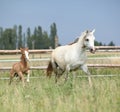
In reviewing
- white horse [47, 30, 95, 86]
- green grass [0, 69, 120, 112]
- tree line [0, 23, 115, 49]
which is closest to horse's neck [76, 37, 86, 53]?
white horse [47, 30, 95, 86]

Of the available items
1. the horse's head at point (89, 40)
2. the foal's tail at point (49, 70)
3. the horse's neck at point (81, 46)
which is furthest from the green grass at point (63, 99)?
the foal's tail at point (49, 70)

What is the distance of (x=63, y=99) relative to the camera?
747 cm

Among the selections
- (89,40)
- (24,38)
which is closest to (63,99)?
(89,40)

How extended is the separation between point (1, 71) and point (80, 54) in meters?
4.89

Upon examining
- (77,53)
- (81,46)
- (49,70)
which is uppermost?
(81,46)

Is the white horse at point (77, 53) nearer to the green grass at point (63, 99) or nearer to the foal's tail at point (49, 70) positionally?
the foal's tail at point (49, 70)

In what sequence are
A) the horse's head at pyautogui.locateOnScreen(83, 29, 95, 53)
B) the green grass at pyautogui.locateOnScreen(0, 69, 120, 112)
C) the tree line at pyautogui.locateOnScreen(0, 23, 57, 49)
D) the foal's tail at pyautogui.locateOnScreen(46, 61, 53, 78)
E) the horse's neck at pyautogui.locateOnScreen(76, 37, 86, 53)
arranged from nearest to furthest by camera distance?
the green grass at pyautogui.locateOnScreen(0, 69, 120, 112) < the horse's head at pyautogui.locateOnScreen(83, 29, 95, 53) < the horse's neck at pyautogui.locateOnScreen(76, 37, 86, 53) < the foal's tail at pyautogui.locateOnScreen(46, 61, 53, 78) < the tree line at pyautogui.locateOnScreen(0, 23, 57, 49)

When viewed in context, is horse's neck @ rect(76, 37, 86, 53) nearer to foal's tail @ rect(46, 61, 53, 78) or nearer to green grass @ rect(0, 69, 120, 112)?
foal's tail @ rect(46, 61, 53, 78)

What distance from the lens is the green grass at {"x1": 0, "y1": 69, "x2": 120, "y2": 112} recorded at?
6.63 metres

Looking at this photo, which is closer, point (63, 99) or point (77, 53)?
point (63, 99)

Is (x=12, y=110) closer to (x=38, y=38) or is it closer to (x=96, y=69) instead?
(x=96, y=69)

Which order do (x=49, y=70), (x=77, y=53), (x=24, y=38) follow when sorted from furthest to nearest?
(x=24, y=38), (x=49, y=70), (x=77, y=53)

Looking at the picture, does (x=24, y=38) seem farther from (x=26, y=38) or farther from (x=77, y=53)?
(x=77, y=53)

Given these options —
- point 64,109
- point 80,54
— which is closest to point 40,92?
point 64,109
